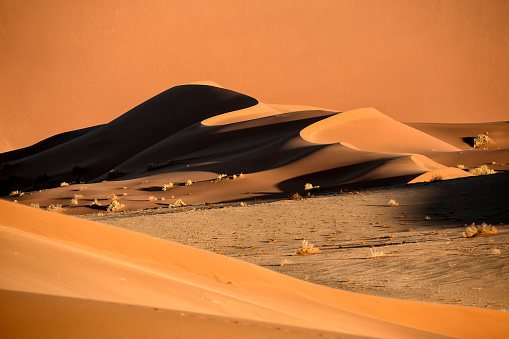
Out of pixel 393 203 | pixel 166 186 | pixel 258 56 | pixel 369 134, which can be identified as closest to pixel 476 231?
pixel 393 203

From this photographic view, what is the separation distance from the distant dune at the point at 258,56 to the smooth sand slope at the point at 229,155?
18.0m

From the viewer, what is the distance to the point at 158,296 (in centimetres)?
559

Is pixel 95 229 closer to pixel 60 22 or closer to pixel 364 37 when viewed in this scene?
pixel 364 37

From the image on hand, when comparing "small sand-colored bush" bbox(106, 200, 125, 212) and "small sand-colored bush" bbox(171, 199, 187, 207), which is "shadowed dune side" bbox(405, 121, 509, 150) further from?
"small sand-colored bush" bbox(106, 200, 125, 212)

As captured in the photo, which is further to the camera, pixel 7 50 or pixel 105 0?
pixel 105 0

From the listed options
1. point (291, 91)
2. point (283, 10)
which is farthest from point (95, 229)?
point (283, 10)

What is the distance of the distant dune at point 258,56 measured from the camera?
85312mm

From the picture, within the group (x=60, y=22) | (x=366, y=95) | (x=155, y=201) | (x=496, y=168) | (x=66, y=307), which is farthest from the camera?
(x=60, y=22)

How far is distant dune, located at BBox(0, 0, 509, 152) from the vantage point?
85312mm

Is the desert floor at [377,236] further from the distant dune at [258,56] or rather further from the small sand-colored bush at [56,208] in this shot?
the distant dune at [258,56]

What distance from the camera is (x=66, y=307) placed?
4207 millimetres

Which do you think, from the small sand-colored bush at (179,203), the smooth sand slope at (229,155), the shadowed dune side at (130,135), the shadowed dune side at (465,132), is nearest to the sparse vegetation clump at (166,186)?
the smooth sand slope at (229,155)

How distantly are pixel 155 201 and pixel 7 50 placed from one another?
77.9m

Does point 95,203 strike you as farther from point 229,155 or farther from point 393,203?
point 229,155
